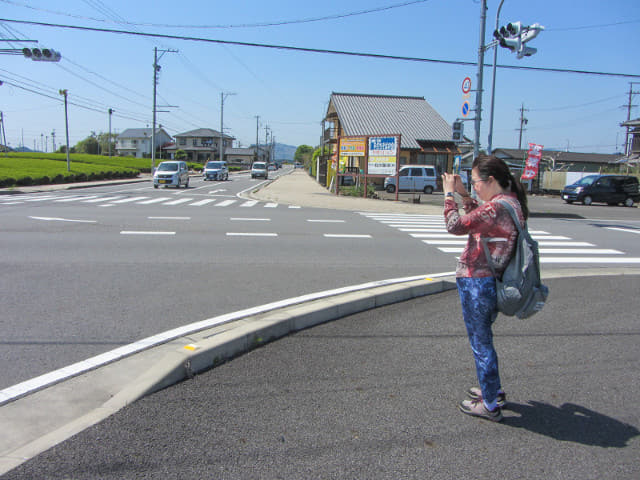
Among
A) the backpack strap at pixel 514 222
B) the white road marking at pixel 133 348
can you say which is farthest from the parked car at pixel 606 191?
the backpack strap at pixel 514 222

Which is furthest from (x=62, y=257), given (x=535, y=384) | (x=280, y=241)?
(x=535, y=384)

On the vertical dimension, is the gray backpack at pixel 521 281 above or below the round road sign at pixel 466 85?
below

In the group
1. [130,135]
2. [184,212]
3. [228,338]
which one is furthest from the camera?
[130,135]

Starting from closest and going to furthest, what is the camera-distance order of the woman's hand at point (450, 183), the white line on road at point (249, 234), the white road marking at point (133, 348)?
the woman's hand at point (450, 183) → the white road marking at point (133, 348) → the white line on road at point (249, 234)

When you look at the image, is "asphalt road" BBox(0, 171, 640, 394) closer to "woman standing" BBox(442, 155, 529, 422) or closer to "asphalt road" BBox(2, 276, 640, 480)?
"asphalt road" BBox(2, 276, 640, 480)

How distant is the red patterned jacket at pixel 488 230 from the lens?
9.74 ft

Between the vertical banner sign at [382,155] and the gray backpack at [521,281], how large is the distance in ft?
66.3

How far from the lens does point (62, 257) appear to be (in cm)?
798

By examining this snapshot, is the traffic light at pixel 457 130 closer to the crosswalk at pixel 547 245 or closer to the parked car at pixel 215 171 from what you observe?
the crosswalk at pixel 547 245

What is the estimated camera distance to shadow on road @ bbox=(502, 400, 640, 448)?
2.94m

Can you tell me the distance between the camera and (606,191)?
2547 centimetres

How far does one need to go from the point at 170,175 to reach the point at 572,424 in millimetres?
29616

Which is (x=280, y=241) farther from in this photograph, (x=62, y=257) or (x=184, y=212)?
(x=184, y=212)

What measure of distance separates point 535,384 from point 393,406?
123 cm
